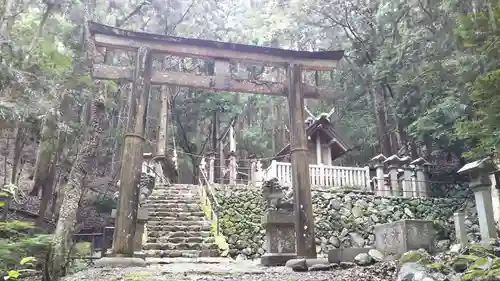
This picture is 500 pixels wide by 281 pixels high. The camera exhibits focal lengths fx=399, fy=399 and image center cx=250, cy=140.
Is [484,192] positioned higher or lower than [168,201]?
lower

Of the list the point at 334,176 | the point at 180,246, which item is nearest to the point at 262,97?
the point at 334,176

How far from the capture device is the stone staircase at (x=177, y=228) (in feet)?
34.9

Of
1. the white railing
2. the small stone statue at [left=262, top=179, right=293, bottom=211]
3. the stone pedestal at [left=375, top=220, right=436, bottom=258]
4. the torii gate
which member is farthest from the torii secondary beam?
the white railing

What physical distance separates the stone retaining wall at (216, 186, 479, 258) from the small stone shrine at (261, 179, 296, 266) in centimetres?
507

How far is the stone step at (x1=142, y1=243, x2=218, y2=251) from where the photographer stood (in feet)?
34.9

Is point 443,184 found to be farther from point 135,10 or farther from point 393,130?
point 135,10

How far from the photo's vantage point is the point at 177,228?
12.0 m

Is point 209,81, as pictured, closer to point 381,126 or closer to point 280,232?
point 280,232

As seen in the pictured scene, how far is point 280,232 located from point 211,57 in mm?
Result: 3893

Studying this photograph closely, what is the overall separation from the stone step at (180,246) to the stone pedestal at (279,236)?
10.4 feet

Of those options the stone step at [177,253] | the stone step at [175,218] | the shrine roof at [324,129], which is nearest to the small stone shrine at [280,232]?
the stone step at [177,253]

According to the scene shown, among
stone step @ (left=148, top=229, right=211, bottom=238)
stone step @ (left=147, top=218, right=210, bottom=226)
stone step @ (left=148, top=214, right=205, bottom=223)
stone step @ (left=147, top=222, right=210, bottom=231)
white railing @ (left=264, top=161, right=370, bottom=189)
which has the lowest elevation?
stone step @ (left=148, top=229, right=211, bottom=238)

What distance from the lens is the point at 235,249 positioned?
41.9ft

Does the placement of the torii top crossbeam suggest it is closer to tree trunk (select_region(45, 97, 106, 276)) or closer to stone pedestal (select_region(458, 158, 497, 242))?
tree trunk (select_region(45, 97, 106, 276))
